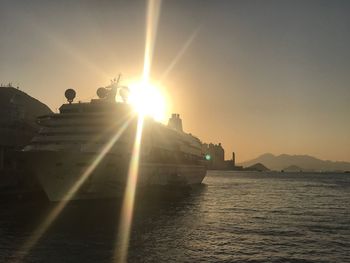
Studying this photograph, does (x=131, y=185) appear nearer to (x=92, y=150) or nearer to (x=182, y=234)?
(x=92, y=150)

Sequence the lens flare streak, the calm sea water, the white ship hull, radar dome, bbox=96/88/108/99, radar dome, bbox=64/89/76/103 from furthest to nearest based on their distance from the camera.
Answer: radar dome, bbox=96/88/108/99 < radar dome, bbox=64/89/76/103 < the white ship hull < the lens flare streak < the calm sea water

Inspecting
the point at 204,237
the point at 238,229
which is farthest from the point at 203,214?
the point at 204,237

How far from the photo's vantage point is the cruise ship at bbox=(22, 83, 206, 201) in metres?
41.7

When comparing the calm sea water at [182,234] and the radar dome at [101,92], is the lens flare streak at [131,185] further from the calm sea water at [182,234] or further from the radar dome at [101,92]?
the radar dome at [101,92]

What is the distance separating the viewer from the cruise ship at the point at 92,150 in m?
41.7

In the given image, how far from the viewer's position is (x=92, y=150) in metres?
43.0

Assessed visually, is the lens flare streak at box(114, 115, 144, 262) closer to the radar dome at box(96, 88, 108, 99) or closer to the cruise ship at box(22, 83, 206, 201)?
the cruise ship at box(22, 83, 206, 201)

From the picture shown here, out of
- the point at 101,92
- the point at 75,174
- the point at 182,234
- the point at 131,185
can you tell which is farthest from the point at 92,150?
the point at 182,234

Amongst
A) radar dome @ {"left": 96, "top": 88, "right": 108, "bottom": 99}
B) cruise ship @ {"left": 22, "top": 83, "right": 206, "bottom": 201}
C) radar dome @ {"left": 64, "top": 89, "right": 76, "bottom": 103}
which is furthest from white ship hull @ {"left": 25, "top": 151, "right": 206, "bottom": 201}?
radar dome @ {"left": 96, "top": 88, "right": 108, "bottom": 99}

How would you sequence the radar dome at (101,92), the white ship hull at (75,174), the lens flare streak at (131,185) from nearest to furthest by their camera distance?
the lens flare streak at (131,185) < the white ship hull at (75,174) < the radar dome at (101,92)

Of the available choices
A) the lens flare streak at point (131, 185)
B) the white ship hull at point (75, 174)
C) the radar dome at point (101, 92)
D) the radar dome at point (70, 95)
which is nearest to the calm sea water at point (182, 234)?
the lens flare streak at point (131, 185)

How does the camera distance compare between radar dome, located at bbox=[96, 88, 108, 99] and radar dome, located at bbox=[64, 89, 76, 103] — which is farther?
radar dome, located at bbox=[96, 88, 108, 99]

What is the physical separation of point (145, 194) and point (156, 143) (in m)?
8.18

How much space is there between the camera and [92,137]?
44812 mm
